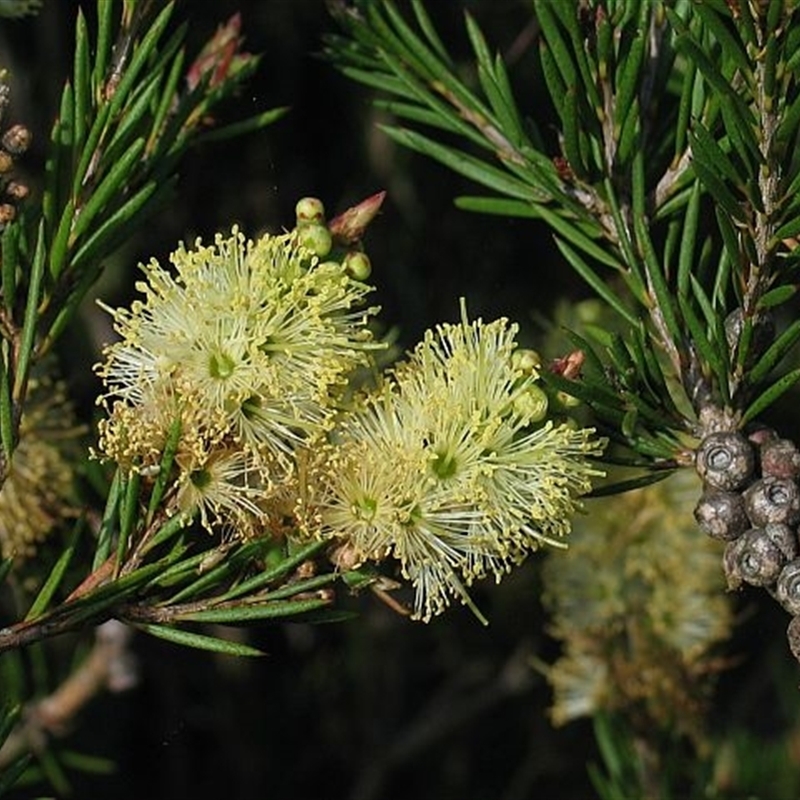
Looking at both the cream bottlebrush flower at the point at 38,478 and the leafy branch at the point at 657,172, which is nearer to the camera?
the leafy branch at the point at 657,172

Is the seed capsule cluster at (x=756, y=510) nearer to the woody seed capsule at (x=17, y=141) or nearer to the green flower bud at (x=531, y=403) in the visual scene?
the green flower bud at (x=531, y=403)

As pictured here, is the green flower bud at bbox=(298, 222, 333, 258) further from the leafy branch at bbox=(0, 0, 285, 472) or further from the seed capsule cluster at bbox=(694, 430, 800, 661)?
the seed capsule cluster at bbox=(694, 430, 800, 661)

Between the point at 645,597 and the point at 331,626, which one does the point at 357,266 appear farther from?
the point at 331,626

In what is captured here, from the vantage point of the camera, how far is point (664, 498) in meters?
1.36

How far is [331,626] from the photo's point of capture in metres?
2.10

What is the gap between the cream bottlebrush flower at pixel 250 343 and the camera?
805mm

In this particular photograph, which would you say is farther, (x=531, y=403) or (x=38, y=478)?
(x=38, y=478)

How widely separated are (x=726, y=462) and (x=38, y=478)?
1.69 feet

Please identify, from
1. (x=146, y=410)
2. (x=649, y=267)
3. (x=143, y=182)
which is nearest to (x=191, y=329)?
(x=146, y=410)

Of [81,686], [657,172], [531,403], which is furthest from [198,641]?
[81,686]

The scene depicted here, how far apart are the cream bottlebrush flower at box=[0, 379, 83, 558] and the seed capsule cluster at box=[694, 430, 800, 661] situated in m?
0.49

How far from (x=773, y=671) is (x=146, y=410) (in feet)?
4.61

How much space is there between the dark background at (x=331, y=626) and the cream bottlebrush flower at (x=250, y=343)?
103 cm

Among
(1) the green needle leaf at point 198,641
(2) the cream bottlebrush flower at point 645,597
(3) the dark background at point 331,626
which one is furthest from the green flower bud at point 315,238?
(3) the dark background at point 331,626
